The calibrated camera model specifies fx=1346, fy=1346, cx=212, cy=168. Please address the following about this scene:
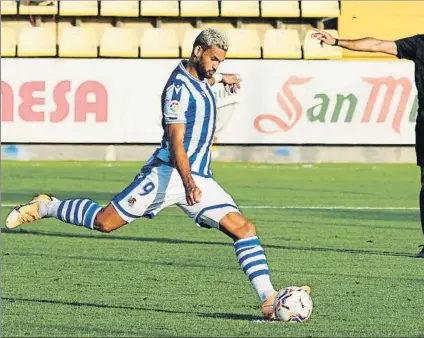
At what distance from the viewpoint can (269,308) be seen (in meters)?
8.23

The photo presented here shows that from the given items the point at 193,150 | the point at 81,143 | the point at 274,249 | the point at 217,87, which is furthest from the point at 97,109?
the point at 193,150

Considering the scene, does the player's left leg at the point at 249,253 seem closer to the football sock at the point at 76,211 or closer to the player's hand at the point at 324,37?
the football sock at the point at 76,211

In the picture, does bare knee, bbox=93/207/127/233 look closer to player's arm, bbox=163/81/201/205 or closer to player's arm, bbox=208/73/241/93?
player's arm, bbox=163/81/201/205

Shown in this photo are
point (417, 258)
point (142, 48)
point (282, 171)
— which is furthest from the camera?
point (142, 48)

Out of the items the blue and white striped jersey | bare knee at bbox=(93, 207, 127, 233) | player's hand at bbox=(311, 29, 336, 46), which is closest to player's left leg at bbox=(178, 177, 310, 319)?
the blue and white striped jersey

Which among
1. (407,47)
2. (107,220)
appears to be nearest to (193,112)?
(107,220)

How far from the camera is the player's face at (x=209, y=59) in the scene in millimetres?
8312

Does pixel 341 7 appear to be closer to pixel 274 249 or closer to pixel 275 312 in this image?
pixel 274 249

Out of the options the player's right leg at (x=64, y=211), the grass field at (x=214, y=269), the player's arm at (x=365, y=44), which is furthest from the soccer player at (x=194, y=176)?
the player's arm at (x=365, y=44)

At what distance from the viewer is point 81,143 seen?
2422cm

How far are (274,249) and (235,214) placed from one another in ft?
13.9

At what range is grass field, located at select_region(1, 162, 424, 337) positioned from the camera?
26.6ft

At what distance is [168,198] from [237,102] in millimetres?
15805

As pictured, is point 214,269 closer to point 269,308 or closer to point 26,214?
point 26,214
